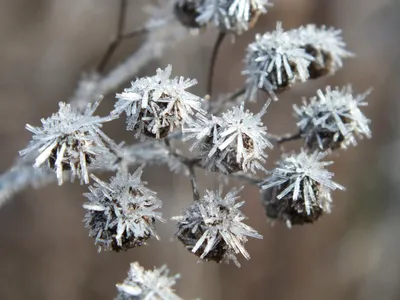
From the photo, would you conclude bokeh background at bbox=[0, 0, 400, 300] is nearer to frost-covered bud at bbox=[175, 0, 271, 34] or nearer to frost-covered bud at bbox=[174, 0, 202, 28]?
frost-covered bud at bbox=[174, 0, 202, 28]

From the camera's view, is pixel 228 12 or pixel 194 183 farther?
pixel 228 12

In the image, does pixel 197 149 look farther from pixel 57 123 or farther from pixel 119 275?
pixel 119 275

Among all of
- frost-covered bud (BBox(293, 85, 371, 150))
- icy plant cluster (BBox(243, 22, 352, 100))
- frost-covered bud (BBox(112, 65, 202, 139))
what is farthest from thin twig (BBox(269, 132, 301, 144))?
frost-covered bud (BBox(112, 65, 202, 139))

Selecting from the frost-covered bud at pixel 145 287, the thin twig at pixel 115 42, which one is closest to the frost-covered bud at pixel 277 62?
the frost-covered bud at pixel 145 287

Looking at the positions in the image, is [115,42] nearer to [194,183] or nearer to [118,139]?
[194,183]

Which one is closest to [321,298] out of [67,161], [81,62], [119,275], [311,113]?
[119,275]

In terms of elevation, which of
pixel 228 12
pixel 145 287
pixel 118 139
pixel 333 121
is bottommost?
pixel 145 287

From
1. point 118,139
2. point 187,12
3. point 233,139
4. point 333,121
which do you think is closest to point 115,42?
point 187,12

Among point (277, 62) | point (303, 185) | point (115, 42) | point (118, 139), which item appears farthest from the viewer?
point (118, 139)
